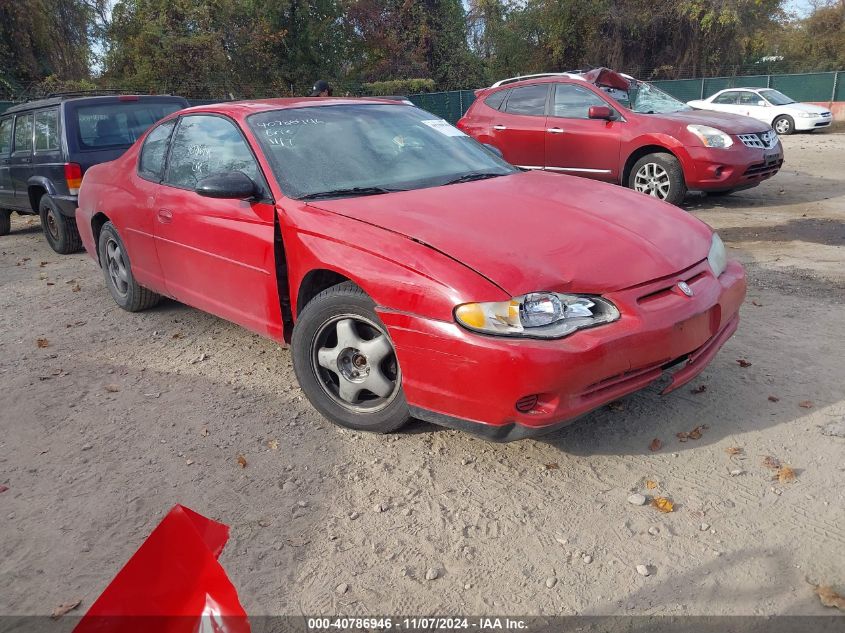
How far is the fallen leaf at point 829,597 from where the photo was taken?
2188 mm

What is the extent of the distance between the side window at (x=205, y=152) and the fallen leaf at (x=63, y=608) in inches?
85.8

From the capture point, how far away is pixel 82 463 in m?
3.37

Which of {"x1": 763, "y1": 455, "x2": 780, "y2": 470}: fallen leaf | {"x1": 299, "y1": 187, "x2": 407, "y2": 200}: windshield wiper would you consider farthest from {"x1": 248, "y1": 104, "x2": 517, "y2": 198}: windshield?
{"x1": 763, "y1": 455, "x2": 780, "y2": 470}: fallen leaf

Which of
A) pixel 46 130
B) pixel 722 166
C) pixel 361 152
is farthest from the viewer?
A: pixel 722 166

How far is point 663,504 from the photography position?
276cm

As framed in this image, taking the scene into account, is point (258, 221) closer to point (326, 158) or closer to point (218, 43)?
point (326, 158)

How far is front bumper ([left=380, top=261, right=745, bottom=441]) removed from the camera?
2727 mm

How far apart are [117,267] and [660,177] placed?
6.29 m

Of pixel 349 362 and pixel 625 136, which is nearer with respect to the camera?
pixel 349 362

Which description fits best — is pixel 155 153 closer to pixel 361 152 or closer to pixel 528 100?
pixel 361 152

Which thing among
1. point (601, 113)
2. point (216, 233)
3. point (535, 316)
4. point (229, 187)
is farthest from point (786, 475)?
point (601, 113)

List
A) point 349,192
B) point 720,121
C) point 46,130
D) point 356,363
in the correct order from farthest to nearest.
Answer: point 720,121 < point 46,130 < point 349,192 < point 356,363

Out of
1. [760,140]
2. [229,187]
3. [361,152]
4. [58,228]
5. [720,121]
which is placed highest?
[361,152]

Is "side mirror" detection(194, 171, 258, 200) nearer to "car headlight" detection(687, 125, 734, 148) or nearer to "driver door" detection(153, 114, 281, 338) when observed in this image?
"driver door" detection(153, 114, 281, 338)
